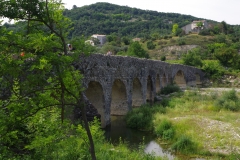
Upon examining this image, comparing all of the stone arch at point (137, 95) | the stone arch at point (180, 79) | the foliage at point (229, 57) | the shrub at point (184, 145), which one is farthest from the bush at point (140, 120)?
the foliage at point (229, 57)

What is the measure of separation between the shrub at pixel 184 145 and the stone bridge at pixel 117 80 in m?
4.83

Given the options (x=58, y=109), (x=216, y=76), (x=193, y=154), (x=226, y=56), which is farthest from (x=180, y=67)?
(x=58, y=109)

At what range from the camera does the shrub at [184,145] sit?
446 inches

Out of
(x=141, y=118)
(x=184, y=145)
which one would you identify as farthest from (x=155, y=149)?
(x=141, y=118)

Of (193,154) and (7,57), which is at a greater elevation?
(7,57)

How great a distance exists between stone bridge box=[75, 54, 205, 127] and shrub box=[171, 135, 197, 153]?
4826 millimetres

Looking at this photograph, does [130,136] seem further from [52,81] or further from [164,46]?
[164,46]

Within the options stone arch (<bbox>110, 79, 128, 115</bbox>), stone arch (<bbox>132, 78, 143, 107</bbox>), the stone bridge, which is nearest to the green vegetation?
stone arch (<bbox>110, 79, 128, 115</bbox>)

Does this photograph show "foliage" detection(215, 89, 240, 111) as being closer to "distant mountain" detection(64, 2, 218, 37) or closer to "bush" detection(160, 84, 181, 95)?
"bush" detection(160, 84, 181, 95)

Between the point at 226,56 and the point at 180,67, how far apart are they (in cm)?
1348

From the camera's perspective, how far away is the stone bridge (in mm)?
13887

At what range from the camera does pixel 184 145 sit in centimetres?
1155

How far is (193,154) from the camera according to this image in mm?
11109

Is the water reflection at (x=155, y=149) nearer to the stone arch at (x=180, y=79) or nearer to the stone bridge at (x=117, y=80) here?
the stone bridge at (x=117, y=80)
